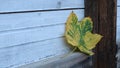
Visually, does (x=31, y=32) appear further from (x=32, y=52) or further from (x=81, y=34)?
(x=81, y=34)

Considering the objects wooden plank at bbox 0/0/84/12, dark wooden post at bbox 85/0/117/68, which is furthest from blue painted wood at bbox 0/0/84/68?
dark wooden post at bbox 85/0/117/68

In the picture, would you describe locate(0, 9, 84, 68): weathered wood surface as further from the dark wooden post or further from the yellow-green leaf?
the dark wooden post

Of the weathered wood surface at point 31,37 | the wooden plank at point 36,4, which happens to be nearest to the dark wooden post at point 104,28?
the wooden plank at point 36,4

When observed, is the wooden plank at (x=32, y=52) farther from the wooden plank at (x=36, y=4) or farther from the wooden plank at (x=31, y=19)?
the wooden plank at (x=36, y=4)

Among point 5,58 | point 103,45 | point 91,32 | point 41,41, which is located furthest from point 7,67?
point 103,45

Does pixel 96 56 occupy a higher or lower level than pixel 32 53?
lower

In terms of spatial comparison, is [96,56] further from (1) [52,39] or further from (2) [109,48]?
(1) [52,39]

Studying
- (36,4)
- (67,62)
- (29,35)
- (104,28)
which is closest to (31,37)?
(29,35)
